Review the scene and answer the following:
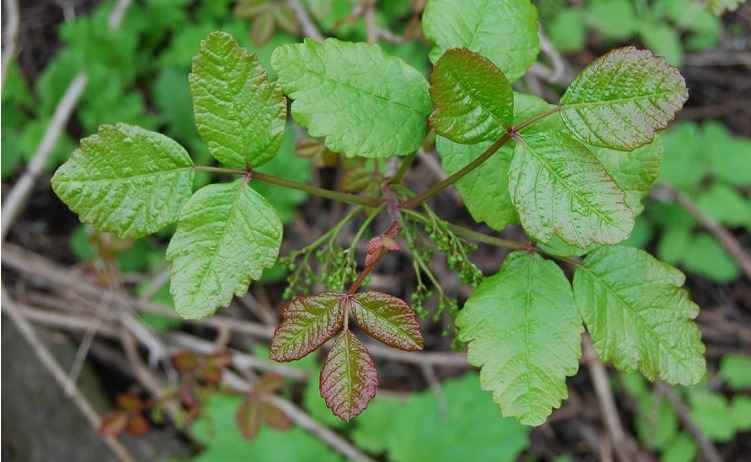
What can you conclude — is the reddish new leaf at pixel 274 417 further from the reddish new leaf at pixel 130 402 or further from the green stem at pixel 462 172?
the green stem at pixel 462 172

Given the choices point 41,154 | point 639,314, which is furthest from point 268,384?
point 639,314

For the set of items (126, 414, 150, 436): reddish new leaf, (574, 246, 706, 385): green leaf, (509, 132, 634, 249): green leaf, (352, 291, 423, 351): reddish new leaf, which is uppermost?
(509, 132, 634, 249): green leaf

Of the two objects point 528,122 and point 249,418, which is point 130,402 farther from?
point 528,122

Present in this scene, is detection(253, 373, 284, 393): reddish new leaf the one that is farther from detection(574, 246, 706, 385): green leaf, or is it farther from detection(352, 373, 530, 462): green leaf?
detection(574, 246, 706, 385): green leaf

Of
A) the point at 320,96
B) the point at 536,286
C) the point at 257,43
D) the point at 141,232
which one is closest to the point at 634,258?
the point at 536,286

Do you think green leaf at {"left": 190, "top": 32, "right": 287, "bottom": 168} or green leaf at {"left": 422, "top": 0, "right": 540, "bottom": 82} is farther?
green leaf at {"left": 422, "top": 0, "right": 540, "bottom": 82}

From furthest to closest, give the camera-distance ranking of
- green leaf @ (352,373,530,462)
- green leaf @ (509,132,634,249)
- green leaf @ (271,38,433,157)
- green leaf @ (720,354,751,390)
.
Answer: green leaf @ (720,354,751,390) → green leaf @ (352,373,530,462) → green leaf @ (271,38,433,157) → green leaf @ (509,132,634,249)

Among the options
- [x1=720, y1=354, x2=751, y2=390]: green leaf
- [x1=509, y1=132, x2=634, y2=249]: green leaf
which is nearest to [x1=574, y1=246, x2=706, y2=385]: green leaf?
[x1=509, y1=132, x2=634, y2=249]: green leaf
